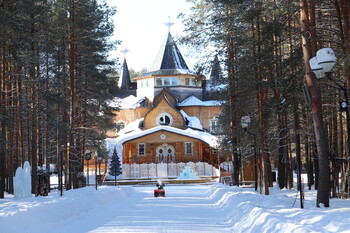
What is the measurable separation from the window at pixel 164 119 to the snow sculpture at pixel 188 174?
9.38 meters

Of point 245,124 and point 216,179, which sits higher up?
point 245,124

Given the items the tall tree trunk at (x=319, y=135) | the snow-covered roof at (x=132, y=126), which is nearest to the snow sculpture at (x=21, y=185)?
the tall tree trunk at (x=319, y=135)

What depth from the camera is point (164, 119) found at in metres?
51.4

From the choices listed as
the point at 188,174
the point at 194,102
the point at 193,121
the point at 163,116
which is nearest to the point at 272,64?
the point at 188,174

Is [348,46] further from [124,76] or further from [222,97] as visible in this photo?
[124,76]

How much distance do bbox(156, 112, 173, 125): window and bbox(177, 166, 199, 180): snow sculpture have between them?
30.8 feet

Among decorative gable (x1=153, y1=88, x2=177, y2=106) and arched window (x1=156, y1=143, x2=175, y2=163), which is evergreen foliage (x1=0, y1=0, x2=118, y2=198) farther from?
decorative gable (x1=153, y1=88, x2=177, y2=106)

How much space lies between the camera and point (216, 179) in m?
41.4

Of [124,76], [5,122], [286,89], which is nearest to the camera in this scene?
[286,89]

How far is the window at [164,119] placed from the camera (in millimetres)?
51281

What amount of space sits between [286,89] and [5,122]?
30.0 ft

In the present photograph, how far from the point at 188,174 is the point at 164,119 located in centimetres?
1037

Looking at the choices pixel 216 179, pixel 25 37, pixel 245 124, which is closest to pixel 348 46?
pixel 245 124

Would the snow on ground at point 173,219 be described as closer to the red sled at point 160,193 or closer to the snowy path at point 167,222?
the snowy path at point 167,222
